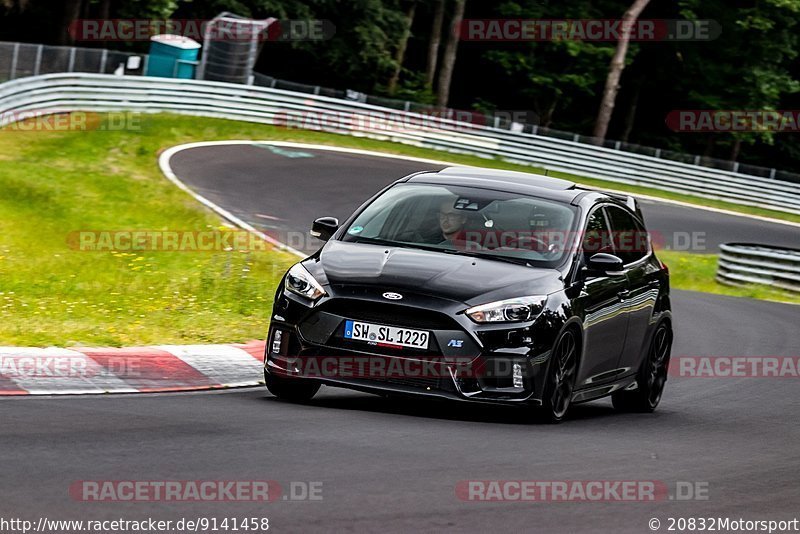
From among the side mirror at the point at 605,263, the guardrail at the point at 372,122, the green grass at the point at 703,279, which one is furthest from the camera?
the guardrail at the point at 372,122

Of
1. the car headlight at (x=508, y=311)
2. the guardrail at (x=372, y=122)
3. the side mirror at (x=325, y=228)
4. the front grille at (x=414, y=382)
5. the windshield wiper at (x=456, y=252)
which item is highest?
the windshield wiper at (x=456, y=252)

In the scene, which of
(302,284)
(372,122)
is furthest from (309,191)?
(302,284)

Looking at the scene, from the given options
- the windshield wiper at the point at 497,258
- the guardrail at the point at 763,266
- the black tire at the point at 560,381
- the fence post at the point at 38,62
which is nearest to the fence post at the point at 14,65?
the fence post at the point at 38,62

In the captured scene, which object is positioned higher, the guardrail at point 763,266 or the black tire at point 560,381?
the black tire at point 560,381

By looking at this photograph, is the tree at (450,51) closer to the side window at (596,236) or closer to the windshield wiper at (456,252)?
the side window at (596,236)

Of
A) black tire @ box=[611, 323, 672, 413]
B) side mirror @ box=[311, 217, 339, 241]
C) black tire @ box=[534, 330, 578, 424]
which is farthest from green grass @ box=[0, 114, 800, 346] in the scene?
black tire @ box=[534, 330, 578, 424]

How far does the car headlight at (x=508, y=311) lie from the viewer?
8.45m

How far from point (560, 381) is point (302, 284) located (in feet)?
5.69

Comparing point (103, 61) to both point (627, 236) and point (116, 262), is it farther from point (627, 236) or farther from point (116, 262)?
point (627, 236)

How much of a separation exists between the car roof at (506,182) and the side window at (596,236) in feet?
0.68

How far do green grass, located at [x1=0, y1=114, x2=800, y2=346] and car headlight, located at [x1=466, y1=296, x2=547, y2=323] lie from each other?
3.27 m

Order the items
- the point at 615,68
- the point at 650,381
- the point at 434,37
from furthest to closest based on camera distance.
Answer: the point at 434,37 < the point at 615,68 < the point at 650,381

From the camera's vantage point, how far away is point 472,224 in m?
9.42

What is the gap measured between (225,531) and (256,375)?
4.81 metres
